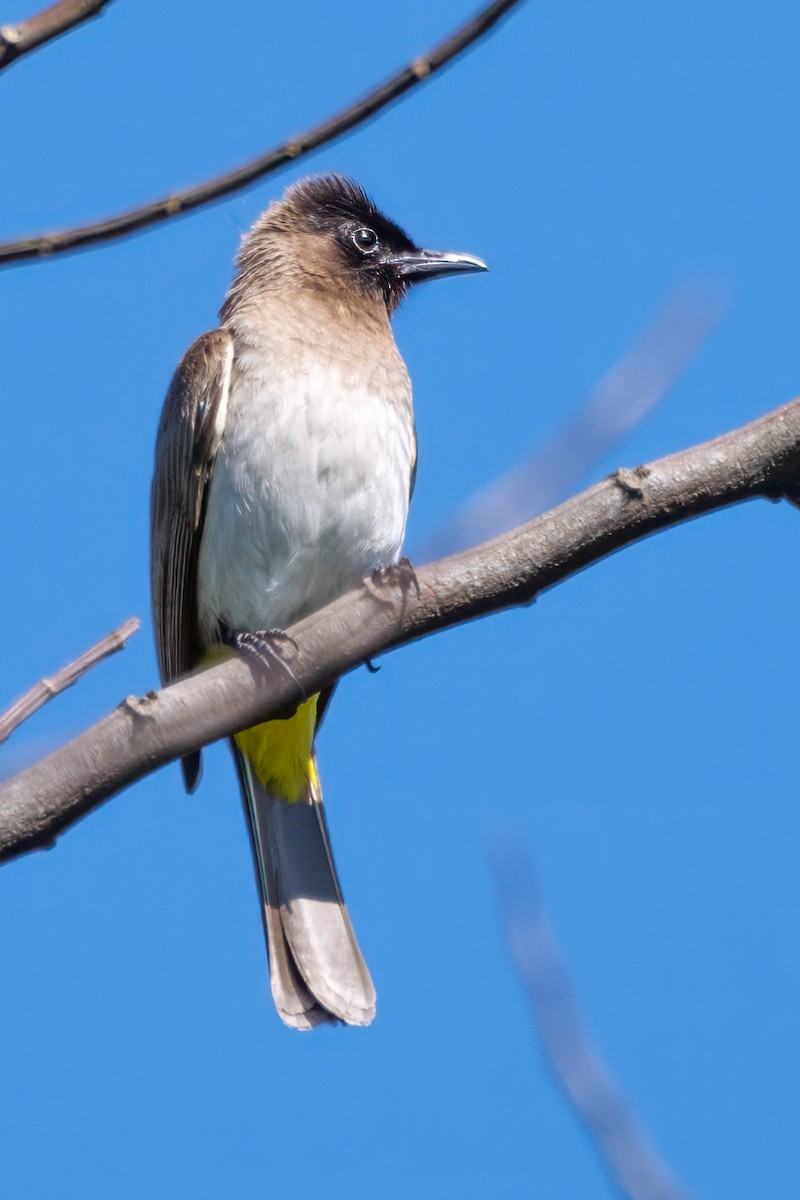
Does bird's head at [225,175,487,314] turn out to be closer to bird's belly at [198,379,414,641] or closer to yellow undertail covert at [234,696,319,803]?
bird's belly at [198,379,414,641]

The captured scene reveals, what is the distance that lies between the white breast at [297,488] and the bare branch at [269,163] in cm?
315

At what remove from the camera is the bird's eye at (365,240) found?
6492mm

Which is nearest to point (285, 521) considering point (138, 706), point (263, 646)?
point (263, 646)

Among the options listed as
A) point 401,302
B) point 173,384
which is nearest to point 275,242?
point 401,302

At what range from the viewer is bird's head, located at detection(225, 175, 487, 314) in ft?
20.7

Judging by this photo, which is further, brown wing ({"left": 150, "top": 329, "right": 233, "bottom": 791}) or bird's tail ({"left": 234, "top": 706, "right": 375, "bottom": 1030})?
brown wing ({"left": 150, "top": 329, "right": 233, "bottom": 791})

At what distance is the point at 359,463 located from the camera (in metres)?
5.34

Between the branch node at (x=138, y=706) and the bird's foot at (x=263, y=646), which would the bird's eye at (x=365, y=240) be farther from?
the branch node at (x=138, y=706)

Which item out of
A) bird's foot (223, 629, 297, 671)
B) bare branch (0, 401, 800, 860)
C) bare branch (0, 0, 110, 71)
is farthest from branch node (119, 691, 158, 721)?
bare branch (0, 0, 110, 71)

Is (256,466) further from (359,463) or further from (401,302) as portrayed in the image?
(401,302)

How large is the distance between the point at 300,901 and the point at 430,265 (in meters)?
2.74

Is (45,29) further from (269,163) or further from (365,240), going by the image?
A: (365,240)

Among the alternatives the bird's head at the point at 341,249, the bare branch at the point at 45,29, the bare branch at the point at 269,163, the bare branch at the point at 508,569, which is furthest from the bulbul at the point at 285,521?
the bare branch at the point at 45,29

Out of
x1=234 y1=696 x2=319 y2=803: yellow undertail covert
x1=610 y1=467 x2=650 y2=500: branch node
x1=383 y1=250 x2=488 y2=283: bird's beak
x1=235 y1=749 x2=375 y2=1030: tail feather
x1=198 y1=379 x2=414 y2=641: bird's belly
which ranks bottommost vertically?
x1=610 y1=467 x2=650 y2=500: branch node
